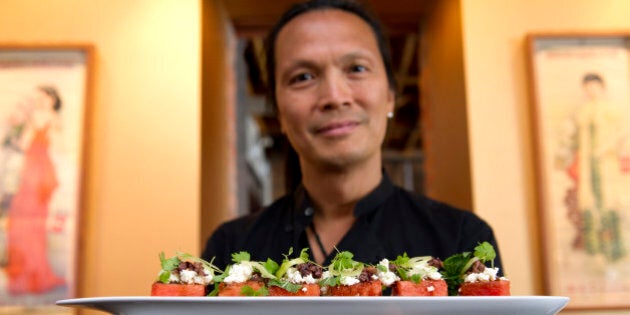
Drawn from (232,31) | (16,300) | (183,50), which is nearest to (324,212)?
(183,50)

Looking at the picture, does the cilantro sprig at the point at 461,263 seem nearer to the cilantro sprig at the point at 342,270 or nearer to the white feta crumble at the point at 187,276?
the cilantro sprig at the point at 342,270

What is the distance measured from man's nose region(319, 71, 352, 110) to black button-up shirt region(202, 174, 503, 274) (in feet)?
0.77

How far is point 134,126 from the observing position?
2.34 meters

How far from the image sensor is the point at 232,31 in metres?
2.91

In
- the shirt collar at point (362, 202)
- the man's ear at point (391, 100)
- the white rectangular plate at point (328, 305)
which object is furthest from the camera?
the man's ear at point (391, 100)

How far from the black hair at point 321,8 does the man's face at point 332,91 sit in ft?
0.15

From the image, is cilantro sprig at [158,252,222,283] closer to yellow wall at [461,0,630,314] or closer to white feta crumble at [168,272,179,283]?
white feta crumble at [168,272,179,283]

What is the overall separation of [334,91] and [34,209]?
1365 millimetres

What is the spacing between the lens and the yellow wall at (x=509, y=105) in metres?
2.28

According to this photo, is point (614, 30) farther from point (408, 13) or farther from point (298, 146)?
point (298, 146)

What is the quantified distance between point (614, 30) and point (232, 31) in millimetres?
1492

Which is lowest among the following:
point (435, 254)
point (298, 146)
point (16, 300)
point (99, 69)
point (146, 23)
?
point (16, 300)

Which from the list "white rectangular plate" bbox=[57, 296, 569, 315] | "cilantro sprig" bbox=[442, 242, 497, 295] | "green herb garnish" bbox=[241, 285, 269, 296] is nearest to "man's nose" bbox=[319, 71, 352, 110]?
"cilantro sprig" bbox=[442, 242, 497, 295]

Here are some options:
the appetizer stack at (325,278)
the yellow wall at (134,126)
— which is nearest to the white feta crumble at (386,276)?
the appetizer stack at (325,278)
